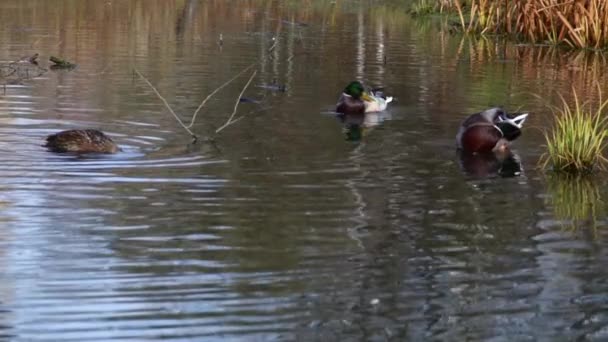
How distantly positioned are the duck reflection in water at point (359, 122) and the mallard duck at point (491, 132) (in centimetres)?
136

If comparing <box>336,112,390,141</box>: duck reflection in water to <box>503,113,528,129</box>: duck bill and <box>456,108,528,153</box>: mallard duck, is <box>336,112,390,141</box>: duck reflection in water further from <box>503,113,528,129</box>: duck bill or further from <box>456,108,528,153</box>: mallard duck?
<box>503,113,528,129</box>: duck bill

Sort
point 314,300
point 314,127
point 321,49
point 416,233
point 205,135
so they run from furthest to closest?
point 321,49 < point 314,127 < point 205,135 < point 416,233 < point 314,300

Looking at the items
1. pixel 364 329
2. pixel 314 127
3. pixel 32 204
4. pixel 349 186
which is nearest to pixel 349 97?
pixel 314 127

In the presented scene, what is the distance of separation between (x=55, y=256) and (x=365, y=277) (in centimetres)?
186

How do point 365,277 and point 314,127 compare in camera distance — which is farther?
point 314,127

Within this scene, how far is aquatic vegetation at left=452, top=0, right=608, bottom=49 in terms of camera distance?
2420cm

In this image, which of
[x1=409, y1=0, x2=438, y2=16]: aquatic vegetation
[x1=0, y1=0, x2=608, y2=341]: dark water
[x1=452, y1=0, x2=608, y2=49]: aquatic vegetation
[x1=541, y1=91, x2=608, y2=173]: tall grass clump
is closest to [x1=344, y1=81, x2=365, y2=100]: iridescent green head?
[x1=0, y1=0, x2=608, y2=341]: dark water

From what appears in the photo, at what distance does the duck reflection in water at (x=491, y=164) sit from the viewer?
11.5 meters

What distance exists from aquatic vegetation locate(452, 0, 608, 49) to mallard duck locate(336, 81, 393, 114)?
899cm

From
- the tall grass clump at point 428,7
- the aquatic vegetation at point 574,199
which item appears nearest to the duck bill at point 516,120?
the aquatic vegetation at point 574,199

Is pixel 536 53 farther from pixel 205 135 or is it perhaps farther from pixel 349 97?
pixel 205 135

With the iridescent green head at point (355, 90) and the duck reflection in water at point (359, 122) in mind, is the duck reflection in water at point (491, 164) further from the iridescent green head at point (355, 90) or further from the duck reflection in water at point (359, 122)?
the iridescent green head at point (355, 90)

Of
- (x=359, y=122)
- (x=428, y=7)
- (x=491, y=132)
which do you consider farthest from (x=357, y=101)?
(x=428, y=7)

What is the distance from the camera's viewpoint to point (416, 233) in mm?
8797
